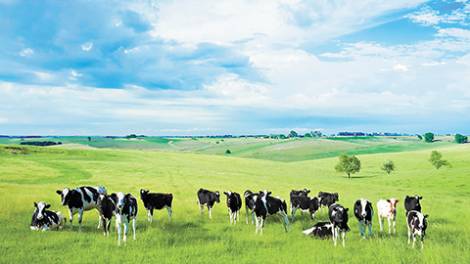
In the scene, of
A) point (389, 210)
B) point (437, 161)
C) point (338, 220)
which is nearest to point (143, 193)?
point (338, 220)

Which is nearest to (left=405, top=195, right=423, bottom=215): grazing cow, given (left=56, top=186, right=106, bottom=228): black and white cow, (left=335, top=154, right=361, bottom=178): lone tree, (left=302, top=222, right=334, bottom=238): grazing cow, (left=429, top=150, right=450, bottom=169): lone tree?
(left=302, top=222, right=334, bottom=238): grazing cow

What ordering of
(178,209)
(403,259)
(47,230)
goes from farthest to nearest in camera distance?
1. (178,209)
2. (47,230)
3. (403,259)

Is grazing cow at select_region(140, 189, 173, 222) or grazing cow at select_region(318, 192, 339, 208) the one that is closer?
grazing cow at select_region(140, 189, 173, 222)

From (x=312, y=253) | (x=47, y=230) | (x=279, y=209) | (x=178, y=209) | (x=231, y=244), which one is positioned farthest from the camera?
(x=178, y=209)

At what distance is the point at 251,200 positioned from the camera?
19.7 metres

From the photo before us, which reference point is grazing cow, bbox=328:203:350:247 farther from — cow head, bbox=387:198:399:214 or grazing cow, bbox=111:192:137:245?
grazing cow, bbox=111:192:137:245

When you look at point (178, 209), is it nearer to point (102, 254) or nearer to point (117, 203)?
point (117, 203)

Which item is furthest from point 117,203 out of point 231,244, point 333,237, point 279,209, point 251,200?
point 333,237

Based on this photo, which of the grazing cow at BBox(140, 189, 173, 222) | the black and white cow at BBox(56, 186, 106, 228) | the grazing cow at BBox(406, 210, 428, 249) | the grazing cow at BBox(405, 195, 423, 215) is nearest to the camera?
the grazing cow at BBox(406, 210, 428, 249)

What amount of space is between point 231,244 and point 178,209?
10806 mm

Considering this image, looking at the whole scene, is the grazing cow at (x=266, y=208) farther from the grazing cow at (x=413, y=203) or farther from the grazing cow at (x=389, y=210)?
the grazing cow at (x=413, y=203)

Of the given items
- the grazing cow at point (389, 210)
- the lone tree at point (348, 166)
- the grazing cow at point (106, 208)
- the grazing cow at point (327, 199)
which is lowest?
the lone tree at point (348, 166)

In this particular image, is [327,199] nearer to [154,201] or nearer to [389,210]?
[389,210]

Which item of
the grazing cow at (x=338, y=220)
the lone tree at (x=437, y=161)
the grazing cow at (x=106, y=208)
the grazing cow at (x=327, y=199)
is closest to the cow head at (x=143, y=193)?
the grazing cow at (x=106, y=208)
